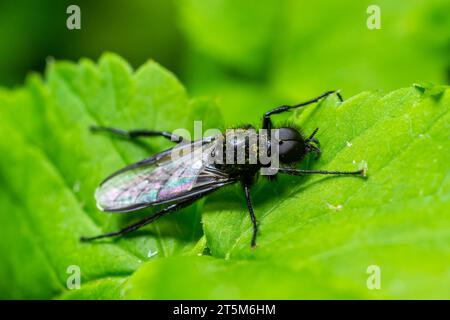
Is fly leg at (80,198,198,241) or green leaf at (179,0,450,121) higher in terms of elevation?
green leaf at (179,0,450,121)

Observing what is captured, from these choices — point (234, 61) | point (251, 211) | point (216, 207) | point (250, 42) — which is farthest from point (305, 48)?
point (251, 211)

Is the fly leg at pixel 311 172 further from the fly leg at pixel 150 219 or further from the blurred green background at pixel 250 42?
the blurred green background at pixel 250 42

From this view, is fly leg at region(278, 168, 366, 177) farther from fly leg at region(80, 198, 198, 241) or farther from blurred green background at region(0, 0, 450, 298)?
fly leg at region(80, 198, 198, 241)

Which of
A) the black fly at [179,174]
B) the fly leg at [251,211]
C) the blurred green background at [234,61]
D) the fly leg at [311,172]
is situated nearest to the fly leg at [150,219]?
the black fly at [179,174]

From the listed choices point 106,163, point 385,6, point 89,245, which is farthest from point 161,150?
point 385,6

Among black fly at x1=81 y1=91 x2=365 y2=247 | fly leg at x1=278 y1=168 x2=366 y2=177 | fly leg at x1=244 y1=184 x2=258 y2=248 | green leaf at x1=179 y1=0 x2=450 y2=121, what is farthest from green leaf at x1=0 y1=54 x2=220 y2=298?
green leaf at x1=179 y1=0 x2=450 y2=121

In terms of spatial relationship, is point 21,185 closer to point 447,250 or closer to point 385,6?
point 447,250

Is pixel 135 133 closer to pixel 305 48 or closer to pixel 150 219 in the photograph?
pixel 150 219

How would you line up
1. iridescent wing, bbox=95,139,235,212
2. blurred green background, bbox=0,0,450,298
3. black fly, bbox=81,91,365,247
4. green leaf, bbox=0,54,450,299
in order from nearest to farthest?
green leaf, bbox=0,54,450,299, blurred green background, bbox=0,0,450,298, black fly, bbox=81,91,365,247, iridescent wing, bbox=95,139,235,212
